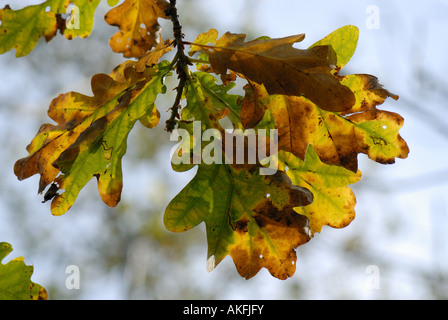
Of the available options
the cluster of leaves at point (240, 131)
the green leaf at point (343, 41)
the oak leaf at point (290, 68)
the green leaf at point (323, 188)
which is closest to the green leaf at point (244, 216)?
Answer: the cluster of leaves at point (240, 131)

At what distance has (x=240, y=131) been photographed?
45.4 inches

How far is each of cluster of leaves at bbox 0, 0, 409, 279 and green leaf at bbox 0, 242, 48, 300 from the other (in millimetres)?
296

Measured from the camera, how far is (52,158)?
116cm

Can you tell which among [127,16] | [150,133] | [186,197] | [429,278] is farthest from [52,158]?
[150,133]

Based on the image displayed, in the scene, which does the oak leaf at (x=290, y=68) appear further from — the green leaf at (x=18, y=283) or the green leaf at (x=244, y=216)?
the green leaf at (x=18, y=283)

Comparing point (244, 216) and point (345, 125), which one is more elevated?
point (345, 125)

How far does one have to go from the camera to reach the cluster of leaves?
104 cm

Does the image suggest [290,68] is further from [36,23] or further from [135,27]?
[36,23]

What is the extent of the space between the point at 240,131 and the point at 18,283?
2.59ft

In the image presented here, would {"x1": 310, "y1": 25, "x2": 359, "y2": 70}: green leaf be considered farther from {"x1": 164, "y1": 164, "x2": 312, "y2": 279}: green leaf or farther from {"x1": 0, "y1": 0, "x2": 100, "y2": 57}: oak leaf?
{"x1": 0, "y1": 0, "x2": 100, "y2": 57}: oak leaf

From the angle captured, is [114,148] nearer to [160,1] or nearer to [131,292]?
[160,1]

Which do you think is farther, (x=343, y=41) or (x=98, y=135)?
(x=343, y=41)

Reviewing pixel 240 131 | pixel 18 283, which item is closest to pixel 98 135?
pixel 240 131

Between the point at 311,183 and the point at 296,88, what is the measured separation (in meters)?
0.35
